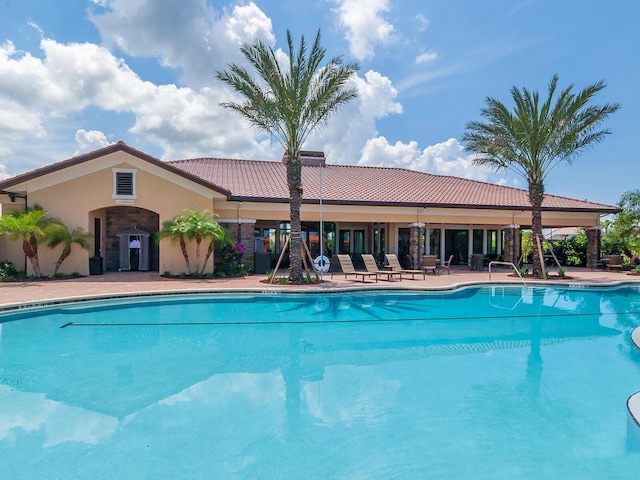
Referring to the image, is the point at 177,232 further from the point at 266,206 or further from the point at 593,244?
the point at 593,244

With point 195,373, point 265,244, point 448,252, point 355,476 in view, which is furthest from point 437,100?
point 355,476

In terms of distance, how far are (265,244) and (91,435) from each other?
2016cm

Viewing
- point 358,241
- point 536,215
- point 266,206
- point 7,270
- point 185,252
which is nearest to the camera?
point 7,270

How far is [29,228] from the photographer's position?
1547 cm

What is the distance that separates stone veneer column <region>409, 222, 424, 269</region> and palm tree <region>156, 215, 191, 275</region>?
12238 mm

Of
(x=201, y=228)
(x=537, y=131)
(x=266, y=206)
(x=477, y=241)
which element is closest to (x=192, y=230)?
(x=201, y=228)

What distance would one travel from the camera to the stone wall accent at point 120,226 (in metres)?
20.5

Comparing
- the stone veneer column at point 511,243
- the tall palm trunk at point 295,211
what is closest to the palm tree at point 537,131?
the stone veneer column at point 511,243

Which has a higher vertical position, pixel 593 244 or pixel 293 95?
pixel 293 95

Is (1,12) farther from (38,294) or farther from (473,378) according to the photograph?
(473,378)

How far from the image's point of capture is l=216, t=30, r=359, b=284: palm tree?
48.7ft

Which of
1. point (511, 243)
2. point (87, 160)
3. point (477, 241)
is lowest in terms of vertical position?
point (511, 243)

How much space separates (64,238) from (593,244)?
29559 mm

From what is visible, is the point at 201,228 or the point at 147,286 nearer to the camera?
the point at 147,286
